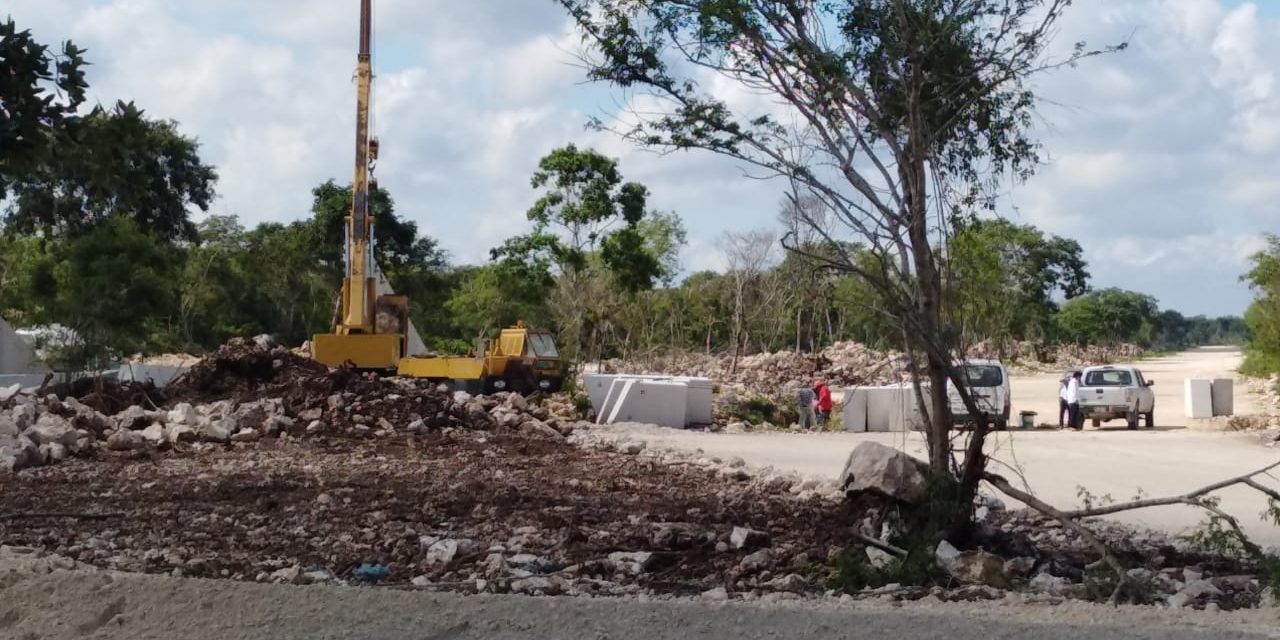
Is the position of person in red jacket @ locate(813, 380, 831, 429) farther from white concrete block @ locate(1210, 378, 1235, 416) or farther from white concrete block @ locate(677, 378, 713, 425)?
white concrete block @ locate(1210, 378, 1235, 416)

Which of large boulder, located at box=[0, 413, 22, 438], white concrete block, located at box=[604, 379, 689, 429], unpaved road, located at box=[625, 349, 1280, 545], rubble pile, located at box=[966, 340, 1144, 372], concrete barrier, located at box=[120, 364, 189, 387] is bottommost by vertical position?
unpaved road, located at box=[625, 349, 1280, 545]

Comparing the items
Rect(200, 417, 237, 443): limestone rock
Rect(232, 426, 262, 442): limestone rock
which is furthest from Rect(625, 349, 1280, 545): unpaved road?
Rect(200, 417, 237, 443): limestone rock

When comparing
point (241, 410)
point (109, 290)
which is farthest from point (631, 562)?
point (109, 290)

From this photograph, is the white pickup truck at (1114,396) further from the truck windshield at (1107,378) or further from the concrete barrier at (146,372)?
the concrete barrier at (146,372)

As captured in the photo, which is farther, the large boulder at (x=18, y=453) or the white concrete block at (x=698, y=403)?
the white concrete block at (x=698, y=403)

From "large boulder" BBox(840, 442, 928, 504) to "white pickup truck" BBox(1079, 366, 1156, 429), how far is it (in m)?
20.8

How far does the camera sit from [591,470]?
17.4 metres

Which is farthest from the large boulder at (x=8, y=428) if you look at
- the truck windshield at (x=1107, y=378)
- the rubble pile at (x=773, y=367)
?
the rubble pile at (x=773, y=367)

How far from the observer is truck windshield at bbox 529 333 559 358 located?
32219 millimetres

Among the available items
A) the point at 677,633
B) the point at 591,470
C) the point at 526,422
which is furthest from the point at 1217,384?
the point at 677,633

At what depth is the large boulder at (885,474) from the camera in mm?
11742

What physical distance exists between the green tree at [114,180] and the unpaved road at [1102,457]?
22.1 ft

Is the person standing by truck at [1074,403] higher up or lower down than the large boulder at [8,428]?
higher up

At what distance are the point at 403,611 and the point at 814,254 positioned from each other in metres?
4.56
